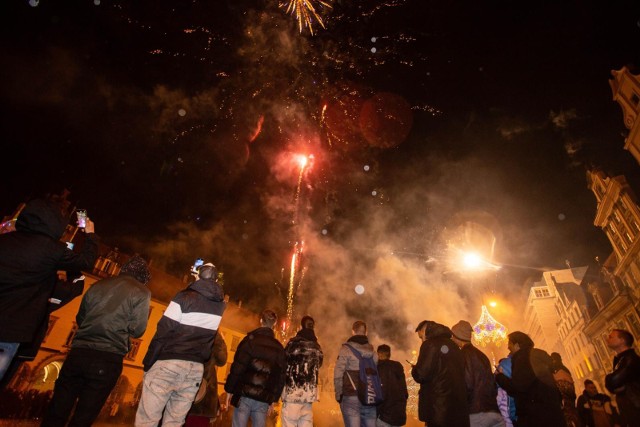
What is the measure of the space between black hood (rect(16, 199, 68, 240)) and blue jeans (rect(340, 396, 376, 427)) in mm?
4451

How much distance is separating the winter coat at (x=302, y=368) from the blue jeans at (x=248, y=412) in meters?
0.48

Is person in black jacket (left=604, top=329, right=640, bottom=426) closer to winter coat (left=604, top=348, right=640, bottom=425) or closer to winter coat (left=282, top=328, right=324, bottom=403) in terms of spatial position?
winter coat (left=604, top=348, right=640, bottom=425)

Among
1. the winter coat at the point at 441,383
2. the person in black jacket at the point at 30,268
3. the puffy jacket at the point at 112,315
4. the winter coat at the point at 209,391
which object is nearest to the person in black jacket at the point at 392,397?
the winter coat at the point at 441,383

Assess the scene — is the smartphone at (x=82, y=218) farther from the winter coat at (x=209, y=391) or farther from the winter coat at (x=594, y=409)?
the winter coat at (x=594, y=409)

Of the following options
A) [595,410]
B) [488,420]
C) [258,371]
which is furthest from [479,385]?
[595,410]

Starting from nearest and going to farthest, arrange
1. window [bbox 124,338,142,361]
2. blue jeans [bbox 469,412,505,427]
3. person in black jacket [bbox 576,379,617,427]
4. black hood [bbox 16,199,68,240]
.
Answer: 1. black hood [bbox 16,199,68,240]
2. blue jeans [bbox 469,412,505,427]
3. person in black jacket [bbox 576,379,617,427]
4. window [bbox 124,338,142,361]

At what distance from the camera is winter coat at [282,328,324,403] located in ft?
15.5

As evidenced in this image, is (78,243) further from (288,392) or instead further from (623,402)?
(623,402)

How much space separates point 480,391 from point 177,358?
3862 millimetres

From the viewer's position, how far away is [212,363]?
4.74m

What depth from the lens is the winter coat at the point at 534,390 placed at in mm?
3818

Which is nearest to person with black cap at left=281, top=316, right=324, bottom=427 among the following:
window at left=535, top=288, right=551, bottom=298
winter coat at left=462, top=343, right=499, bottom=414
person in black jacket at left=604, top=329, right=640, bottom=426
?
winter coat at left=462, top=343, right=499, bottom=414

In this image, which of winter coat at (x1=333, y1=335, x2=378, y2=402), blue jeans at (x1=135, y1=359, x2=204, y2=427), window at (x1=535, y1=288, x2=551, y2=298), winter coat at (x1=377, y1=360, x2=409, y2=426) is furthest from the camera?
window at (x1=535, y1=288, x2=551, y2=298)

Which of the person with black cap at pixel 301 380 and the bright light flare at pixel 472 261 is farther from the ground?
the bright light flare at pixel 472 261
